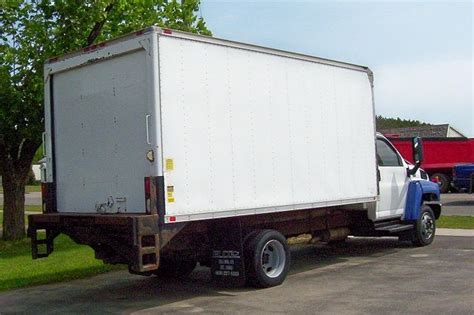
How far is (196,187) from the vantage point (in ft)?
27.9

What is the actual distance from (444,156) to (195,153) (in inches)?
993

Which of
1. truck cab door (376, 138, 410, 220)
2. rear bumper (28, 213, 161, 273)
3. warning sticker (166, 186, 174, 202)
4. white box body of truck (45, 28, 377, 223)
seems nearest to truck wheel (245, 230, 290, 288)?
white box body of truck (45, 28, 377, 223)

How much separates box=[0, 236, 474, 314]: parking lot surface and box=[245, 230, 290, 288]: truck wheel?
164 mm

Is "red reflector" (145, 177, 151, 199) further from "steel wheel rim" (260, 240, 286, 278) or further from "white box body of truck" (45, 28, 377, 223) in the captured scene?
"steel wheel rim" (260, 240, 286, 278)

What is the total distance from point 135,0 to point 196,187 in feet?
28.2

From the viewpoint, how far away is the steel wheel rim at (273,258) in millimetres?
9789

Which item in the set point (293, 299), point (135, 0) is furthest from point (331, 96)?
point (135, 0)

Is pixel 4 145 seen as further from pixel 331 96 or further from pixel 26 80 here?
pixel 331 96

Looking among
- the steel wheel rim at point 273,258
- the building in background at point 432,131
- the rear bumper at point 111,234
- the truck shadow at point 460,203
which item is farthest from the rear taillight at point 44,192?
the building in background at point 432,131

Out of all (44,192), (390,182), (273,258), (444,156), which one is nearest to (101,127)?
(44,192)

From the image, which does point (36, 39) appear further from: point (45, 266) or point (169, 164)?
point (169, 164)

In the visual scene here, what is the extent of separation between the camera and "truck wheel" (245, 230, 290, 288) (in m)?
9.39

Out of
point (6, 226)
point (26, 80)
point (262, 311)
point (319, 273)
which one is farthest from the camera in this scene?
point (6, 226)

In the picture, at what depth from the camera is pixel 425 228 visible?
13.4 metres
